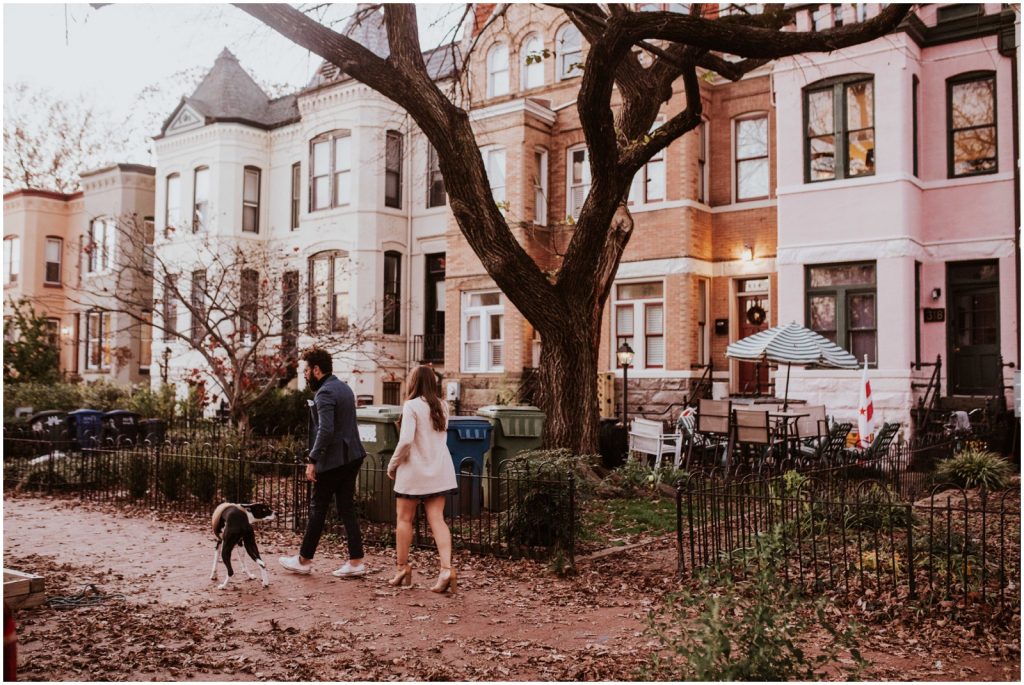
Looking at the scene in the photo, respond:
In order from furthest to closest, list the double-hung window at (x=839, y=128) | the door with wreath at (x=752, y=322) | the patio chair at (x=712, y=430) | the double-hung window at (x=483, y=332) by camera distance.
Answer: the double-hung window at (x=483, y=332), the door with wreath at (x=752, y=322), the double-hung window at (x=839, y=128), the patio chair at (x=712, y=430)

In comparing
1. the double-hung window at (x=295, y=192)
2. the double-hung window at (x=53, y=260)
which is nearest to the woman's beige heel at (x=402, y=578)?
the double-hung window at (x=295, y=192)

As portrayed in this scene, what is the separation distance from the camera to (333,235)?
2522 centimetres

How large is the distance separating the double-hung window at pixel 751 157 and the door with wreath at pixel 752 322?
6.56ft

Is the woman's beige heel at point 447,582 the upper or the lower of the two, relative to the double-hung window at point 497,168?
lower

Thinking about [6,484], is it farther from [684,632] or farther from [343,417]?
[684,632]

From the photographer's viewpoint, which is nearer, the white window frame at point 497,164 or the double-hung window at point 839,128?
the double-hung window at point 839,128

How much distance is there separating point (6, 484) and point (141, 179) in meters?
20.4

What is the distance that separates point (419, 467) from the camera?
7.74 metres

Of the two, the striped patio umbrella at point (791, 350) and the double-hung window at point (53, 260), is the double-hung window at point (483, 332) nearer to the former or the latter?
the striped patio umbrella at point (791, 350)

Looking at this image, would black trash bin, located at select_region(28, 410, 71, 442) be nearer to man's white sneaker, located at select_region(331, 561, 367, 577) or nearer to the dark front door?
man's white sneaker, located at select_region(331, 561, 367, 577)

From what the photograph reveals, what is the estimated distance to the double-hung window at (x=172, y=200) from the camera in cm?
2922

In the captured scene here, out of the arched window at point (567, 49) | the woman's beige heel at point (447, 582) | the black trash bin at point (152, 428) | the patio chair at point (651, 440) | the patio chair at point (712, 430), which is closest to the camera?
the woman's beige heel at point (447, 582)

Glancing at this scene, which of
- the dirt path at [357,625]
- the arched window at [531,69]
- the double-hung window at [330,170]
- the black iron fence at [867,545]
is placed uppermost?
the arched window at [531,69]

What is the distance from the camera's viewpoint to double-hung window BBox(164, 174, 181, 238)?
95.9 ft
